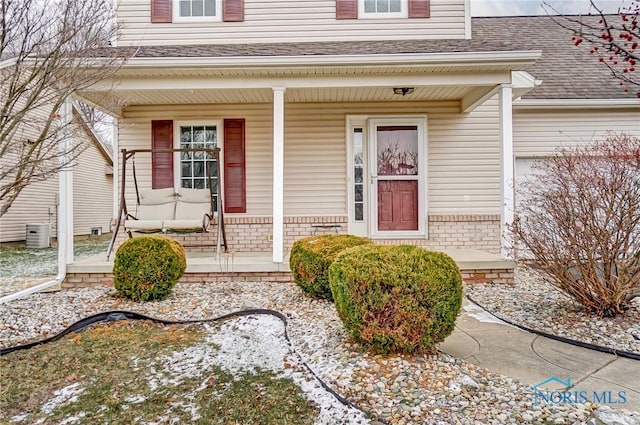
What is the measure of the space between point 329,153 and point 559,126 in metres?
4.25

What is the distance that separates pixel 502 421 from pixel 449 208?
503cm

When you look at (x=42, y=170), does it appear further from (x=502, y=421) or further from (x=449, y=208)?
(x=449, y=208)

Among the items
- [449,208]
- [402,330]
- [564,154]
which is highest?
[564,154]

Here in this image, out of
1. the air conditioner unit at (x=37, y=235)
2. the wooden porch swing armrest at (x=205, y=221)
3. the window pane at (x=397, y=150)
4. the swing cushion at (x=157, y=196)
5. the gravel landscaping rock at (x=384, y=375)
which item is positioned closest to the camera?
the gravel landscaping rock at (x=384, y=375)

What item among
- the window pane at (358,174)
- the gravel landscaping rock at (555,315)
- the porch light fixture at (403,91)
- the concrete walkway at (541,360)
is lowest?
the concrete walkway at (541,360)

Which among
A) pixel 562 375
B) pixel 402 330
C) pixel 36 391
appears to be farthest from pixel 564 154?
pixel 36 391

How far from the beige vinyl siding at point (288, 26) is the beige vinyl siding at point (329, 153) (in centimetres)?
127

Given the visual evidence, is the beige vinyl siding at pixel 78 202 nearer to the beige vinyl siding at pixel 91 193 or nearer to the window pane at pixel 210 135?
the beige vinyl siding at pixel 91 193

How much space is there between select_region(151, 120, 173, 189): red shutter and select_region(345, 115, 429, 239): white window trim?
116 inches

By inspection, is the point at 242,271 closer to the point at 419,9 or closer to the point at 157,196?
the point at 157,196

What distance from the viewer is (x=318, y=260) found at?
3.96m

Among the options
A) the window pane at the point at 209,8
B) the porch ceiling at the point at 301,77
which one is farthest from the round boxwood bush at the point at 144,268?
the window pane at the point at 209,8

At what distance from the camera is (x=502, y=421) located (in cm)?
193

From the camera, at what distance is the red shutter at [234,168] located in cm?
662
